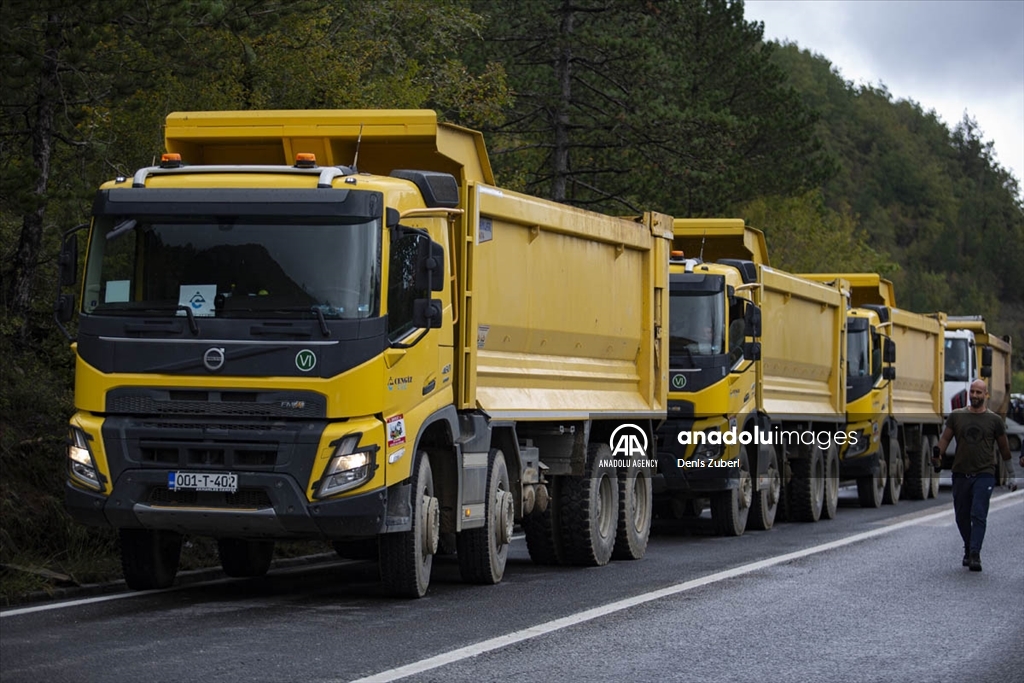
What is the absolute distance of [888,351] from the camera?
2617 centimetres

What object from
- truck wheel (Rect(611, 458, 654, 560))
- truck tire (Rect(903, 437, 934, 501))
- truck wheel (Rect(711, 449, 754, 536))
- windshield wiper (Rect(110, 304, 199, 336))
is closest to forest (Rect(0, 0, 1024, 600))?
windshield wiper (Rect(110, 304, 199, 336))

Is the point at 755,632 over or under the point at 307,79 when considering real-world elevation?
under

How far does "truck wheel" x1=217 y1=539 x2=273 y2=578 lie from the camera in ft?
42.0

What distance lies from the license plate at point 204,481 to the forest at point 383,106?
5.66 ft

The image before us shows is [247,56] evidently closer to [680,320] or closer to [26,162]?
[26,162]

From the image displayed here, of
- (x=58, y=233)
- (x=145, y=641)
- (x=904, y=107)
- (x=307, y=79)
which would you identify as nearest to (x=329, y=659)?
(x=145, y=641)

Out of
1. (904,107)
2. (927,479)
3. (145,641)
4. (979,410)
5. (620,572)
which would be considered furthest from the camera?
(904,107)

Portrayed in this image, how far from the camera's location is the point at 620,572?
1424 centimetres

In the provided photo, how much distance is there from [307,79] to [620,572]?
8519mm

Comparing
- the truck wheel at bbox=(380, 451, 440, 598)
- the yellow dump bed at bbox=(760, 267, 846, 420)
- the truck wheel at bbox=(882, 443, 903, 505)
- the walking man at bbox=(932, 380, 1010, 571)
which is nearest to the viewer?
the truck wheel at bbox=(380, 451, 440, 598)

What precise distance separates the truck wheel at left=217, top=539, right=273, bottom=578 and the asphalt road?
0.18 metres

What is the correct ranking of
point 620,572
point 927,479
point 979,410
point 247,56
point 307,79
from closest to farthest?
point 620,572 → point 979,410 → point 247,56 → point 307,79 → point 927,479

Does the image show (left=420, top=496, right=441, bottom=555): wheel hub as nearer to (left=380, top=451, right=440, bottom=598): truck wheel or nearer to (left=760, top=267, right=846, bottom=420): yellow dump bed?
(left=380, top=451, right=440, bottom=598): truck wheel

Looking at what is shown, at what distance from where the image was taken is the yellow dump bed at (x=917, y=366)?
28000mm
